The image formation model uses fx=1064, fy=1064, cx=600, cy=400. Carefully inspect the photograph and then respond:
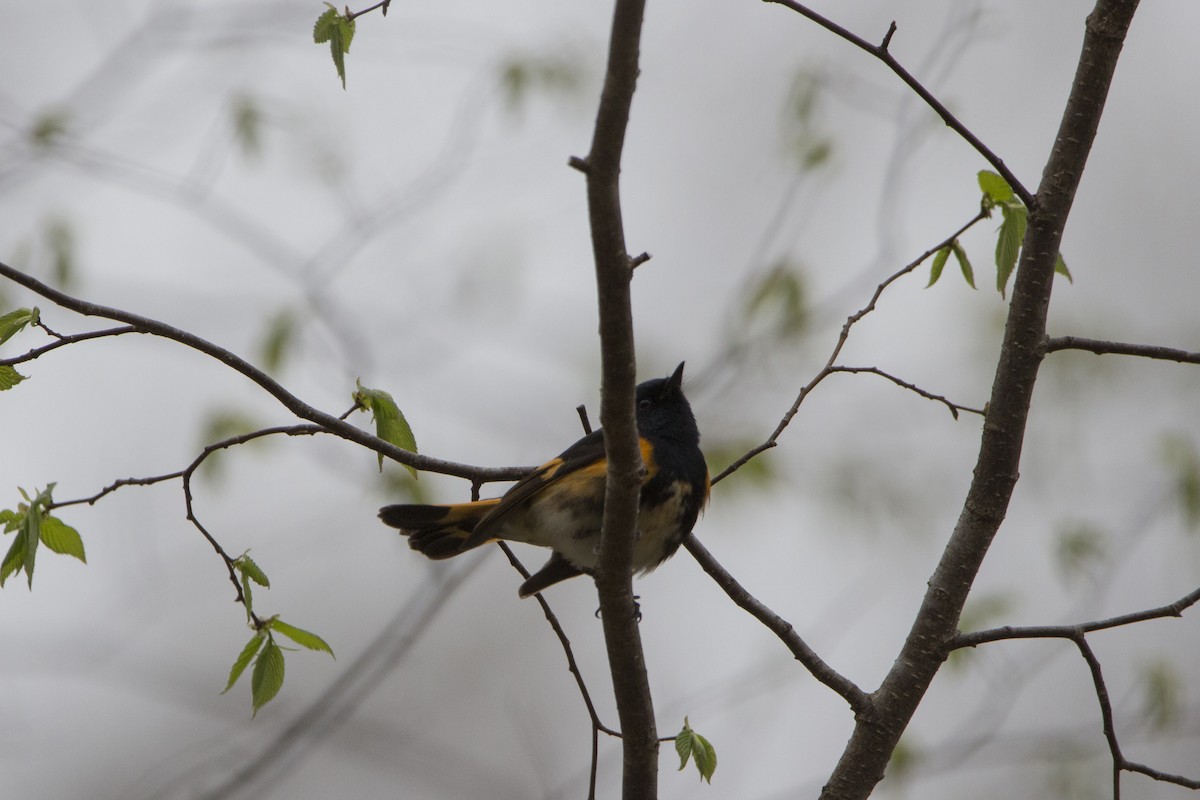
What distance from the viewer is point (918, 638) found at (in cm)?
233

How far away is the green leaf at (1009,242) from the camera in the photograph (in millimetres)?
2375

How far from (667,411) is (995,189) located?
136 cm

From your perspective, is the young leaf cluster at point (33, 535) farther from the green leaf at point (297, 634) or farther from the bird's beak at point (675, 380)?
the bird's beak at point (675, 380)

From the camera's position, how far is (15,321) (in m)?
2.04

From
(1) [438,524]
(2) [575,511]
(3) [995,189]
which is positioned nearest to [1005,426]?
(3) [995,189]

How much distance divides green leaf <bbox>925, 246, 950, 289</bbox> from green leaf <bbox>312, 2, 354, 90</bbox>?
135cm

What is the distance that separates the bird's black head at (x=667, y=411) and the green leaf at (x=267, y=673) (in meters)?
1.59

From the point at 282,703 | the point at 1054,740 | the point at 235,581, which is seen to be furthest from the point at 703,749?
the point at 1054,740

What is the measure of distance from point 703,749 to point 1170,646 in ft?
23.9

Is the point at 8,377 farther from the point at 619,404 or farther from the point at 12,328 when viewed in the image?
the point at 619,404

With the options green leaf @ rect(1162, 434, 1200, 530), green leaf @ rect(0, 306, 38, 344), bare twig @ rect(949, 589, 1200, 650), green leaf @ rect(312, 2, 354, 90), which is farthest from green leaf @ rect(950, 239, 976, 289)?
green leaf @ rect(1162, 434, 1200, 530)

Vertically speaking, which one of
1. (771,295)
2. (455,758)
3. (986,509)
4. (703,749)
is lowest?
(703,749)

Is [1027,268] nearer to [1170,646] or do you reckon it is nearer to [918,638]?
[918,638]

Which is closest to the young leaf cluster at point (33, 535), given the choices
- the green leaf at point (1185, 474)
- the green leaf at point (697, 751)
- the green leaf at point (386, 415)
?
the green leaf at point (386, 415)
